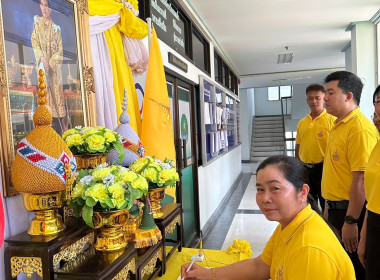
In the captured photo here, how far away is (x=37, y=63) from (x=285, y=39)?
5.46 meters

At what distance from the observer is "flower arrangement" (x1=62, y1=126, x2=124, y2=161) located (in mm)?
1191

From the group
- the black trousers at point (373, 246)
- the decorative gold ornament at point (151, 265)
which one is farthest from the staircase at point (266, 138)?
the decorative gold ornament at point (151, 265)

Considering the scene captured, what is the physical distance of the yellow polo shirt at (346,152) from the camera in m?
2.15

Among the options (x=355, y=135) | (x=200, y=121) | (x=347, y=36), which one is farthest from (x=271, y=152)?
(x=355, y=135)

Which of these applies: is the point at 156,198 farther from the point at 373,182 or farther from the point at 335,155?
the point at 335,155

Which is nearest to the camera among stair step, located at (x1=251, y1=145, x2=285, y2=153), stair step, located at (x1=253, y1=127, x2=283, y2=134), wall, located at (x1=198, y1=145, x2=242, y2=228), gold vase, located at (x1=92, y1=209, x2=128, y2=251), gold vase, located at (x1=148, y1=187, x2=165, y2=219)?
gold vase, located at (x1=92, y1=209, x2=128, y2=251)

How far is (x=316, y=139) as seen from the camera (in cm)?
338

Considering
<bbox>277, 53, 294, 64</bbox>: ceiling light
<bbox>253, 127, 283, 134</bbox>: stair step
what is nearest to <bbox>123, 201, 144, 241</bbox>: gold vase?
<bbox>277, 53, 294, 64</bbox>: ceiling light

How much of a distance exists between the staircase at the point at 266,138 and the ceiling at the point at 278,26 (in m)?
5.55

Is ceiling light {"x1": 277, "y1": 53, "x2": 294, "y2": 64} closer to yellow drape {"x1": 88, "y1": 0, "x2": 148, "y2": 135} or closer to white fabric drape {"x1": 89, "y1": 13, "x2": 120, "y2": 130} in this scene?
yellow drape {"x1": 88, "y1": 0, "x2": 148, "y2": 135}

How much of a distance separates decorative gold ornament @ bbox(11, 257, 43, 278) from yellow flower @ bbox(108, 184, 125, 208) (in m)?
0.26

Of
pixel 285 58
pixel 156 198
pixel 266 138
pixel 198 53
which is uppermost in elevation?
pixel 285 58

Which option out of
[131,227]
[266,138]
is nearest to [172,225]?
[131,227]

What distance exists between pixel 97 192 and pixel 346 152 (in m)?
1.78
